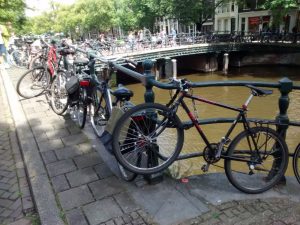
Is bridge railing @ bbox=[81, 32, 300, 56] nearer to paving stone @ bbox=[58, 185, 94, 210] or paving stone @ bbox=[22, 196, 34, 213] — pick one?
paving stone @ bbox=[22, 196, 34, 213]

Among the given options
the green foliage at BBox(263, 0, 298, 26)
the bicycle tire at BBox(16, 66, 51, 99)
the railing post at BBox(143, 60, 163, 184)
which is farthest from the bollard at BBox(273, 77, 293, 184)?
the green foliage at BBox(263, 0, 298, 26)

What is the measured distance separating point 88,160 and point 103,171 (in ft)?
1.30

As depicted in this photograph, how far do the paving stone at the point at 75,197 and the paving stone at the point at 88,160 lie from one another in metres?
0.54

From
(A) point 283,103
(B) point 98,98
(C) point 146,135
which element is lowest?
(C) point 146,135

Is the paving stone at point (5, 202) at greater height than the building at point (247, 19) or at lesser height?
lesser

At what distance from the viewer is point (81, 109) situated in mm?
4926

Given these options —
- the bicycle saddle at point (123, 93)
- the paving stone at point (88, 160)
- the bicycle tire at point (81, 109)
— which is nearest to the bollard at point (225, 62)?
the bicycle tire at point (81, 109)

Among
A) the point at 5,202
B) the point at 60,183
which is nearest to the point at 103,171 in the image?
the point at 60,183

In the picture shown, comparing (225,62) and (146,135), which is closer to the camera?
(146,135)

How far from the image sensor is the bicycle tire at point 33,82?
258 inches

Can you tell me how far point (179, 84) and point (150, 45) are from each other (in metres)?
24.1

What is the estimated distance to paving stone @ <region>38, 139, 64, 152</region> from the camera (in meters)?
4.28

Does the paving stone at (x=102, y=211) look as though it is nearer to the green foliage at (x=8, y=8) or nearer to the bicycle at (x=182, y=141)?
the bicycle at (x=182, y=141)

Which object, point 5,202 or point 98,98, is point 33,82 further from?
point 5,202
